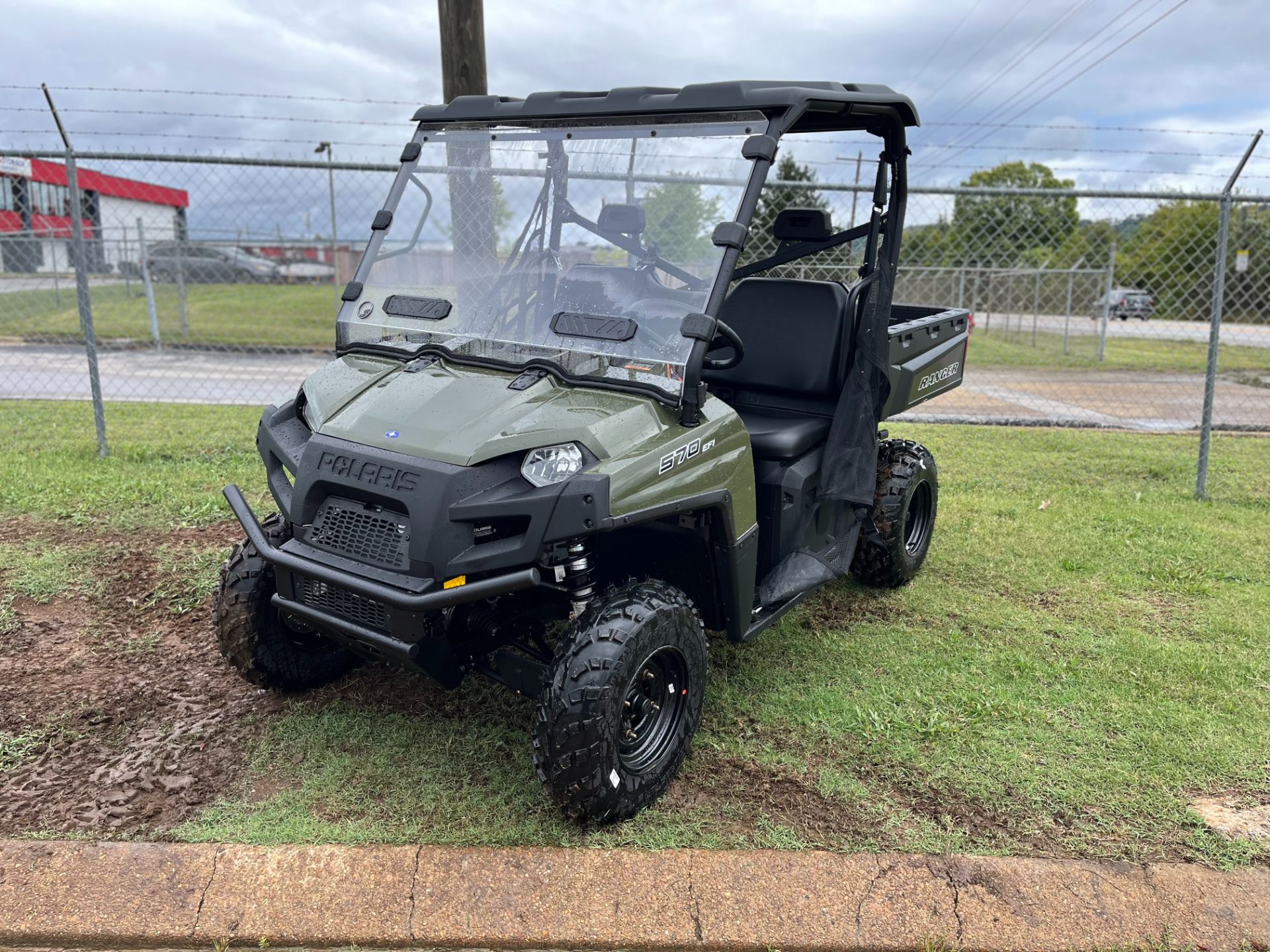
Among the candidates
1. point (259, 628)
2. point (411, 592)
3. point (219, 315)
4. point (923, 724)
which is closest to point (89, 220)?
point (219, 315)

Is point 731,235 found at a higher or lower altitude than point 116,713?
higher

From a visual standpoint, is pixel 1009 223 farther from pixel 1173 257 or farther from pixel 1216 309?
pixel 1216 309

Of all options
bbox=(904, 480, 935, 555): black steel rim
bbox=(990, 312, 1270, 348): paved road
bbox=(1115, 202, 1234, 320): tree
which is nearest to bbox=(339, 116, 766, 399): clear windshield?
bbox=(904, 480, 935, 555): black steel rim

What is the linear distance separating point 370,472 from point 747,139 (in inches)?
61.7

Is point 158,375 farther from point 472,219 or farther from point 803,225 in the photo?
point 803,225

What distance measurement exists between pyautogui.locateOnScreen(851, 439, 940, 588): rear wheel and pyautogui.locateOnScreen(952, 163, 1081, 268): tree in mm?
2802

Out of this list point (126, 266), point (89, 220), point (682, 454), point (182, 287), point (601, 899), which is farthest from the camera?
point (126, 266)

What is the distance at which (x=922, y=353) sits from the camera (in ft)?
14.9

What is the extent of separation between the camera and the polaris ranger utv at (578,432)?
2.71 metres

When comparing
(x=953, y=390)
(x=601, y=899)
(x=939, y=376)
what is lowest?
(x=601, y=899)

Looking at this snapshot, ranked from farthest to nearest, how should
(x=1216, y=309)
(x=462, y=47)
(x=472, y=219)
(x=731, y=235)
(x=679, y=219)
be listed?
(x=1216, y=309) → (x=462, y=47) → (x=472, y=219) → (x=679, y=219) → (x=731, y=235)

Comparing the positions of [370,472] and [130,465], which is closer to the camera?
[370,472]

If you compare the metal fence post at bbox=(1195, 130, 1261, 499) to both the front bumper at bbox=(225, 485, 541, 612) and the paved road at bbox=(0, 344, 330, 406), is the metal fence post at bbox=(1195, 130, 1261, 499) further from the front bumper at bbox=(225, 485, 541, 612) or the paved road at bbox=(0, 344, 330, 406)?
the paved road at bbox=(0, 344, 330, 406)

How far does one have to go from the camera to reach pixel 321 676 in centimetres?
358
